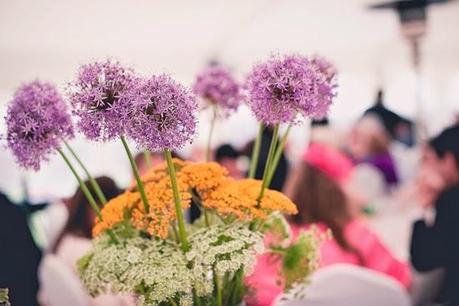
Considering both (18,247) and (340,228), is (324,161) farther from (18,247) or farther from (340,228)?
(18,247)

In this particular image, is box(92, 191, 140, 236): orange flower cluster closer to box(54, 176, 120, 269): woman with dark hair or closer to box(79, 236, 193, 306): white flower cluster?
box(79, 236, 193, 306): white flower cluster

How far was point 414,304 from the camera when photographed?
2.11 m

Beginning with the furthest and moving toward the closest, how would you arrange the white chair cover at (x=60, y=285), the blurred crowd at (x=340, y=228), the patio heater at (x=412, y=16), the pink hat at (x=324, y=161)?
the patio heater at (x=412, y=16)
the pink hat at (x=324, y=161)
the blurred crowd at (x=340, y=228)
the white chair cover at (x=60, y=285)

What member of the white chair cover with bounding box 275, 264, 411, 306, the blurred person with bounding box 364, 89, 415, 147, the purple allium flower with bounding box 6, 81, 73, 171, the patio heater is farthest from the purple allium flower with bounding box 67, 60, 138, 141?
the blurred person with bounding box 364, 89, 415, 147

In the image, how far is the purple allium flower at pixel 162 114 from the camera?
2.51 feet

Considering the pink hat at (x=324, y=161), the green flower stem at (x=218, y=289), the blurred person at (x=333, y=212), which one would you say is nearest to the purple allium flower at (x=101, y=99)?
the green flower stem at (x=218, y=289)

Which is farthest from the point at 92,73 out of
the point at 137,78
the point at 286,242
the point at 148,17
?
the point at 148,17

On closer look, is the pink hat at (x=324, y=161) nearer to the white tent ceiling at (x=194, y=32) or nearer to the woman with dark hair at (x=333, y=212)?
the woman with dark hair at (x=333, y=212)

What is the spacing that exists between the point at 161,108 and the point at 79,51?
Result: 5065 millimetres

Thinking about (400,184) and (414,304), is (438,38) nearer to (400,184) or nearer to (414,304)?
(400,184)

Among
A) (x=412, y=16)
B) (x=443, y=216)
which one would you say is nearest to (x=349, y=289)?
(x=443, y=216)

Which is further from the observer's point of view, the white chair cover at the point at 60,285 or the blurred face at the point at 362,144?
the blurred face at the point at 362,144

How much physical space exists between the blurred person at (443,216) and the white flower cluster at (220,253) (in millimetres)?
1290

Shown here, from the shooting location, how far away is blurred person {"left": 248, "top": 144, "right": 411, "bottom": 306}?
6.53 ft
